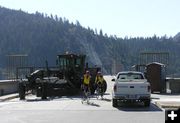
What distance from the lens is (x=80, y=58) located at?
3734cm

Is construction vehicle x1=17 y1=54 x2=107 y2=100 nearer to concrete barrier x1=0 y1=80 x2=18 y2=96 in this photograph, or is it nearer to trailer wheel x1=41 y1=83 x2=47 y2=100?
trailer wheel x1=41 y1=83 x2=47 y2=100

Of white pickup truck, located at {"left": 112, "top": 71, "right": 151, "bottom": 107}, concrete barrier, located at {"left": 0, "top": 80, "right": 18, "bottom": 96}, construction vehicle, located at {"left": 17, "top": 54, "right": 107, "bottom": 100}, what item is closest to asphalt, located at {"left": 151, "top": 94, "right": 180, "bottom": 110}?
white pickup truck, located at {"left": 112, "top": 71, "right": 151, "bottom": 107}

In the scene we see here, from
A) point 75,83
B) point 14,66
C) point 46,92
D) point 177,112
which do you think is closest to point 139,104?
point 46,92

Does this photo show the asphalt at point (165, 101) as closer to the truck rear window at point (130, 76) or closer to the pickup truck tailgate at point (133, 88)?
the pickup truck tailgate at point (133, 88)

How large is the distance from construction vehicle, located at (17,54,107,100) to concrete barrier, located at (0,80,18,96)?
1791 millimetres

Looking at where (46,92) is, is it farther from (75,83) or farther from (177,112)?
(177,112)

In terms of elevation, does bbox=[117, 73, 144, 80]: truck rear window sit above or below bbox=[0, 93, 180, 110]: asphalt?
above

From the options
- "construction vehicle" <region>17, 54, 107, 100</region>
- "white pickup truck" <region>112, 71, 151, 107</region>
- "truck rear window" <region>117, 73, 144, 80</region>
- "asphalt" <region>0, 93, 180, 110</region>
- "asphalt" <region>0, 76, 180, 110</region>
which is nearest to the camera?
"asphalt" <region>0, 93, 180, 110</region>

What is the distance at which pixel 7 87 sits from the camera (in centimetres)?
3838

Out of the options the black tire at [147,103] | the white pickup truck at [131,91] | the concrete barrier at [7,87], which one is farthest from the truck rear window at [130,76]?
the concrete barrier at [7,87]

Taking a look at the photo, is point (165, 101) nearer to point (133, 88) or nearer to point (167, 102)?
point (167, 102)

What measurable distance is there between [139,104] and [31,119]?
29.5ft

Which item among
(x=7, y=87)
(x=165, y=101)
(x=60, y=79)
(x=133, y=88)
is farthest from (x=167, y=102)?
(x=7, y=87)

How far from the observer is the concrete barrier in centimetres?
3691
